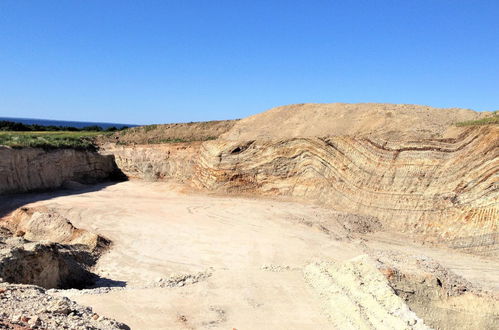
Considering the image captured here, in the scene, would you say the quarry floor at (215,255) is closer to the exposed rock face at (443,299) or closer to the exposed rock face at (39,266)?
the exposed rock face at (39,266)

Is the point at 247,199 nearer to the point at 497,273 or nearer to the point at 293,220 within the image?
the point at 293,220

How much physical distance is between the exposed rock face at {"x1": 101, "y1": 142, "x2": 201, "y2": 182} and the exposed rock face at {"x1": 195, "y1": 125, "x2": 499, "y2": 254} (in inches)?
93.6

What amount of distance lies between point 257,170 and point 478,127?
10962 millimetres

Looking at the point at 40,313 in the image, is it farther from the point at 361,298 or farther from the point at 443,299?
the point at 443,299

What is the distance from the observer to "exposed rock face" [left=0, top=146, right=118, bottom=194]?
72.3ft

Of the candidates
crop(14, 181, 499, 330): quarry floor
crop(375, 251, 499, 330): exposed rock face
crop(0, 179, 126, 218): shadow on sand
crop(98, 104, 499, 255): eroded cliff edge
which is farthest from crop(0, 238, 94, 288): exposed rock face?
crop(98, 104, 499, 255): eroded cliff edge

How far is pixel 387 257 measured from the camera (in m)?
10.7

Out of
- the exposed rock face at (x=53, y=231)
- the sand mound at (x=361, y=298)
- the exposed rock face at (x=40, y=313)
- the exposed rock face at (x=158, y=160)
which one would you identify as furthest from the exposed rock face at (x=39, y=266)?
the exposed rock face at (x=158, y=160)

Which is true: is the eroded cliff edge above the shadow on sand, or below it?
above

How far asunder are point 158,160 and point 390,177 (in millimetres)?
15931

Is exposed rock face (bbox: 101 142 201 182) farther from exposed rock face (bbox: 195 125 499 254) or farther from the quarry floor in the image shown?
the quarry floor

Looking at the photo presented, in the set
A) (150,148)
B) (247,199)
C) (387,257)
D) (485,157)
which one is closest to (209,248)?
(387,257)

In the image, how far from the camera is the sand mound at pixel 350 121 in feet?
61.1

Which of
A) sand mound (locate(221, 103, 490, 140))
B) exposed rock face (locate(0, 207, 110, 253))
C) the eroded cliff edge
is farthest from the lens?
sand mound (locate(221, 103, 490, 140))
